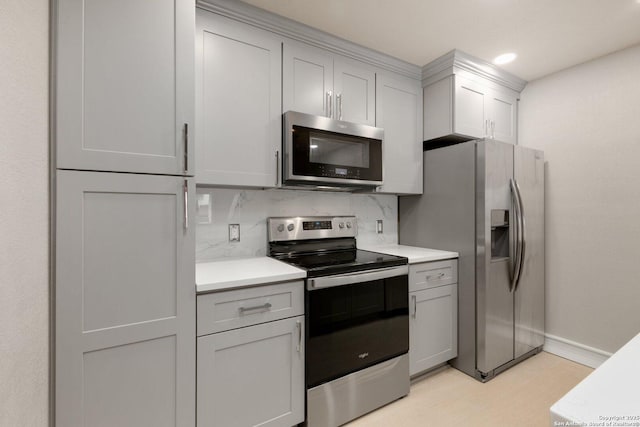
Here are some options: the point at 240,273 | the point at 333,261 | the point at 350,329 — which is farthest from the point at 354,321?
the point at 240,273

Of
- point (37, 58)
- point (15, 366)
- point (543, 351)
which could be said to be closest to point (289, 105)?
point (37, 58)

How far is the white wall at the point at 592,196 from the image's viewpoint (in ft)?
7.48

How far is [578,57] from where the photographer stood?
2.41 m

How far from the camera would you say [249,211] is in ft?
6.97

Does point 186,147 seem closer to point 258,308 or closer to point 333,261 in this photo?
point 258,308

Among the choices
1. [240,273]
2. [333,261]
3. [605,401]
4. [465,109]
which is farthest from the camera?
[465,109]

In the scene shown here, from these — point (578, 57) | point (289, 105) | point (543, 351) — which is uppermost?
point (578, 57)

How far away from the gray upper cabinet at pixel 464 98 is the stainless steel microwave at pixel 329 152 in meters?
0.60

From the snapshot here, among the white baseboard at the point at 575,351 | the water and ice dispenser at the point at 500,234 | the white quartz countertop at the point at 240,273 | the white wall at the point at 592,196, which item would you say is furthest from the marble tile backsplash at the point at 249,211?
the white baseboard at the point at 575,351

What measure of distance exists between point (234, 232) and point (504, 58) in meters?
2.47

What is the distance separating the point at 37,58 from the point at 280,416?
184 cm

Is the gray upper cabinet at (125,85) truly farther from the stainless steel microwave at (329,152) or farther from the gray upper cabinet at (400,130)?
the gray upper cabinet at (400,130)

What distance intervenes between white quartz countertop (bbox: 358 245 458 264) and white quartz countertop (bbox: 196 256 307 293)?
0.91 meters

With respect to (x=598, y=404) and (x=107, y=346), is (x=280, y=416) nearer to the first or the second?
(x=107, y=346)
